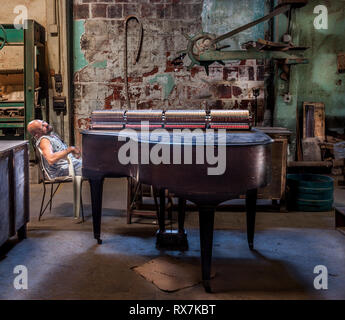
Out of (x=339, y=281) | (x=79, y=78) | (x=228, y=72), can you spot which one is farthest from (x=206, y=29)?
(x=339, y=281)

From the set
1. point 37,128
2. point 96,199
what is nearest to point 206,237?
point 96,199

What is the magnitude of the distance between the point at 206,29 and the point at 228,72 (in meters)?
0.75

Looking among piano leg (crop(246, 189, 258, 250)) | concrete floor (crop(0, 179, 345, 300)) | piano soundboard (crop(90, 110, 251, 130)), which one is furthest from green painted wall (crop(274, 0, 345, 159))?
piano leg (crop(246, 189, 258, 250))

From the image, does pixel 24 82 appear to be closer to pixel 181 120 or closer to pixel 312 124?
pixel 181 120

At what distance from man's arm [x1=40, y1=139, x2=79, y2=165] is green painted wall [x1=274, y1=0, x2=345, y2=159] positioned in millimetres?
3975

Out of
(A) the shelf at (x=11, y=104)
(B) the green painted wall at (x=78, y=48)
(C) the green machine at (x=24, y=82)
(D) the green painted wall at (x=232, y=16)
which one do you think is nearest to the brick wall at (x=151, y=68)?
(B) the green painted wall at (x=78, y=48)

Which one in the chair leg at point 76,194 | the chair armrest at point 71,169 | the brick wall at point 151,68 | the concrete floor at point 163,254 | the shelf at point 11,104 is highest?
the brick wall at point 151,68

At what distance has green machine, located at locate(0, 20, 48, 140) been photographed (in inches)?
236

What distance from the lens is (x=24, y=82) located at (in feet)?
19.8

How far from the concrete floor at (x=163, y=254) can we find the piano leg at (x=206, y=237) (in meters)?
0.11

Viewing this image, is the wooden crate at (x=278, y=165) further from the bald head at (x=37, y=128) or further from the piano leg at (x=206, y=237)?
the bald head at (x=37, y=128)

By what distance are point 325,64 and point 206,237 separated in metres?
5.00

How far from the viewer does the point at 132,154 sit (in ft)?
9.89

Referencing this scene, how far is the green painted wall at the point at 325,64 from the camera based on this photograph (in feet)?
22.0
